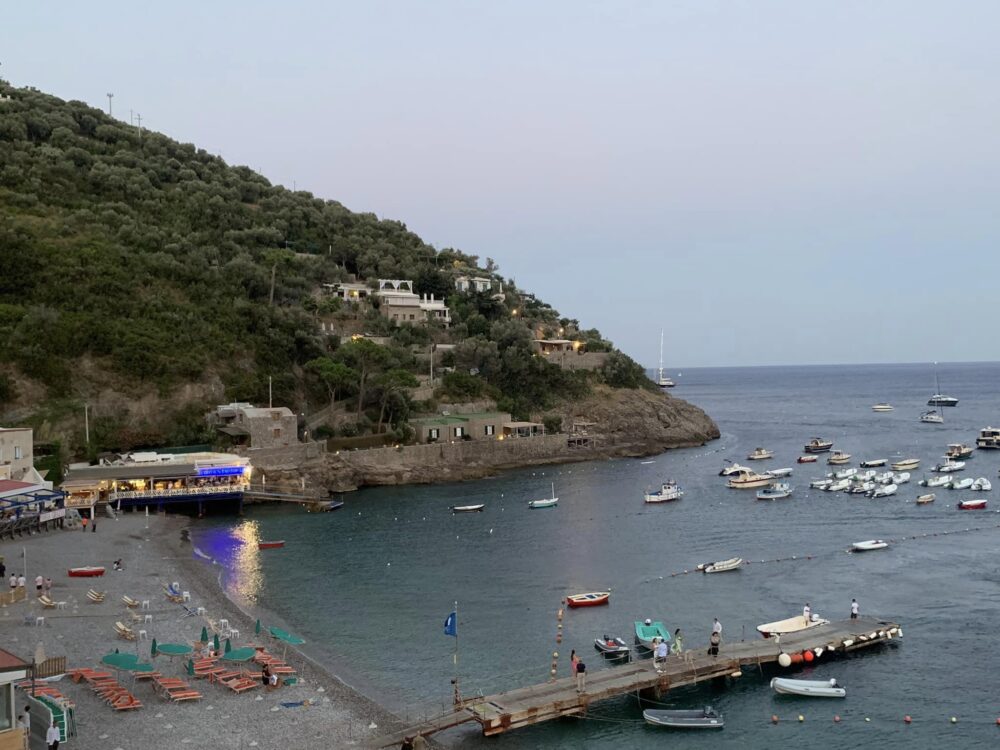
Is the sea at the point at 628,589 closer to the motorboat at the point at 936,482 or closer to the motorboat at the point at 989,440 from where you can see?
the motorboat at the point at 936,482

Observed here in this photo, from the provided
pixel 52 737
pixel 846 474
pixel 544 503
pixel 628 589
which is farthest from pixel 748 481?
pixel 52 737

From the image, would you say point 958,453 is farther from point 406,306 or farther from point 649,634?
point 649,634

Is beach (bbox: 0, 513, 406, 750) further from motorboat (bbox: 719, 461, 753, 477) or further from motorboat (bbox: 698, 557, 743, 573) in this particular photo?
→ motorboat (bbox: 719, 461, 753, 477)

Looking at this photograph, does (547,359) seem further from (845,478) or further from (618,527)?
(618,527)

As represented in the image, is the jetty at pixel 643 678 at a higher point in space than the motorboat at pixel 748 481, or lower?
lower

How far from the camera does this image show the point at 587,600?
39.2 meters

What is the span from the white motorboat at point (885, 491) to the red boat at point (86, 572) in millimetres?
56198

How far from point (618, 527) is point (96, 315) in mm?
52192

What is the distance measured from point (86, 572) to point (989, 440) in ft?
315

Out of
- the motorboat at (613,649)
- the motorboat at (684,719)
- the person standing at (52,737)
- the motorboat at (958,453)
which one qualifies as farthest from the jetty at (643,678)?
the motorboat at (958,453)

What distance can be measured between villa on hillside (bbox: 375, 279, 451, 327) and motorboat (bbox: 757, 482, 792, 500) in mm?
52356

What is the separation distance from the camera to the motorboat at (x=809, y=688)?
2853 centimetres

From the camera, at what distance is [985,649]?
3253 cm

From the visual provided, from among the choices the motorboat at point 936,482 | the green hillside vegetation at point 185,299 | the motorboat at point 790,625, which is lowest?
the motorboat at point 790,625
